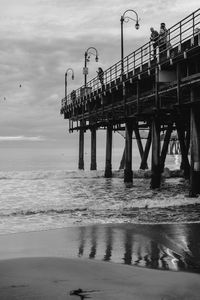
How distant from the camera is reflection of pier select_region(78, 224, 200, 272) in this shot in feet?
20.2

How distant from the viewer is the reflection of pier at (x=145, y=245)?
6.16 meters

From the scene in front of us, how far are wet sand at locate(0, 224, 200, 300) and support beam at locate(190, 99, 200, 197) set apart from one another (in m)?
7.27

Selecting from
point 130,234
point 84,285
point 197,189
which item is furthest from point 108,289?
point 197,189

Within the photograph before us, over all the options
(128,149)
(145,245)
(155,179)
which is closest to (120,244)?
(145,245)

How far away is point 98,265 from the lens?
18.9 feet

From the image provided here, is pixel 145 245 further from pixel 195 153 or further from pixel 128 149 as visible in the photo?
pixel 128 149

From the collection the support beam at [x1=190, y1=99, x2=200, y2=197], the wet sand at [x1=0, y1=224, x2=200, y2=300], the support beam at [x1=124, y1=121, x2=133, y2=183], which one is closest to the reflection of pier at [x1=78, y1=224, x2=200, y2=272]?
the wet sand at [x1=0, y1=224, x2=200, y2=300]

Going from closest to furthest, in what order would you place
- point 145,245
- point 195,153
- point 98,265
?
point 98,265, point 145,245, point 195,153

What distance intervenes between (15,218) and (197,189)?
7.10 meters

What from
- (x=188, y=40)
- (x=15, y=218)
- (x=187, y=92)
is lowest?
(x=15, y=218)

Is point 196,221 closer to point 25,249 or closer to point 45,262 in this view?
point 25,249

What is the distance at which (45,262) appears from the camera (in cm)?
580

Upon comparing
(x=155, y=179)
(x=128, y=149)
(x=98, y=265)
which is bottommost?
(x=155, y=179)

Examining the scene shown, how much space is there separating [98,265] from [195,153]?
441 inches
